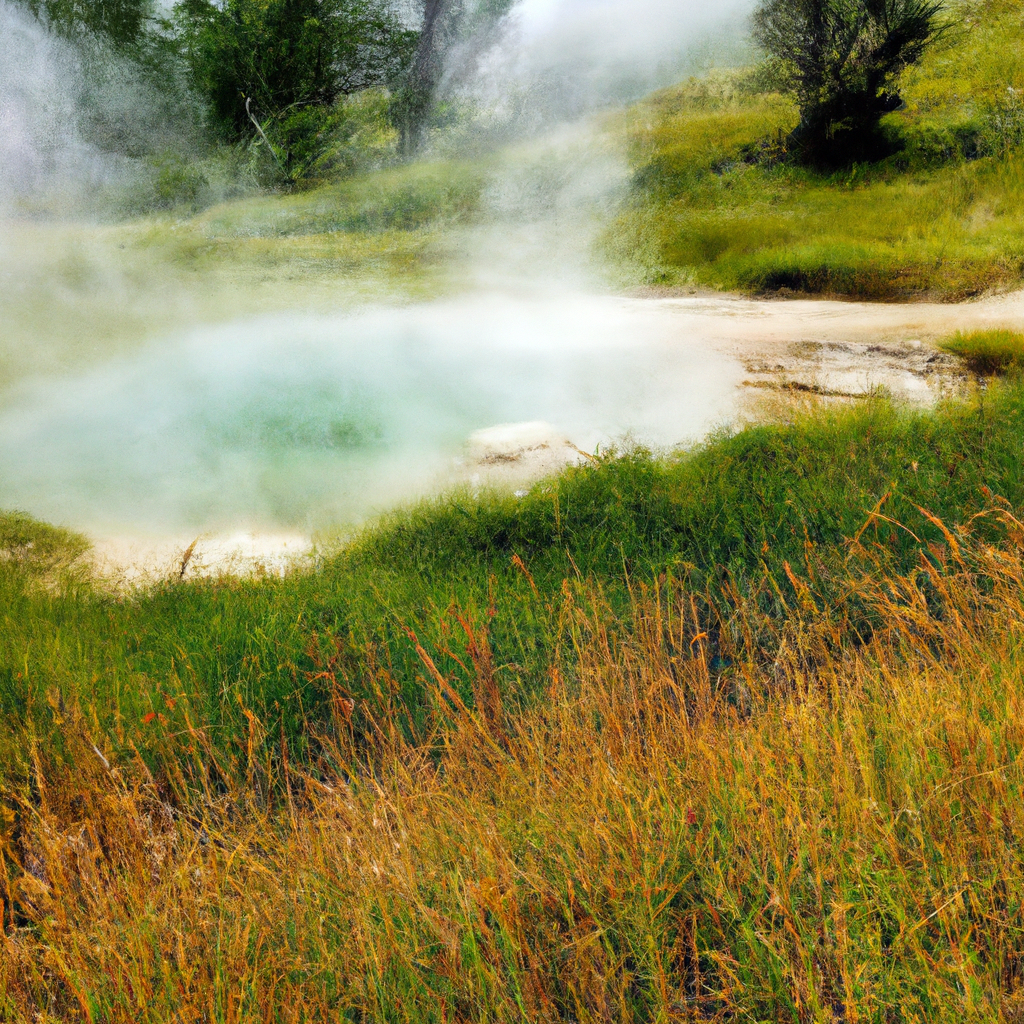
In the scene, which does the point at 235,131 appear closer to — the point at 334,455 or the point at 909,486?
the point at 334,455

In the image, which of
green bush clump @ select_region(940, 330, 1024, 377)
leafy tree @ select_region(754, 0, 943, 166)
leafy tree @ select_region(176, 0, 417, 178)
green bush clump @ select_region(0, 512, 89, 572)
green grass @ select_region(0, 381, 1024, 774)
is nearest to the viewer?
green grass @ select_region(0, 381, 1024, 774)

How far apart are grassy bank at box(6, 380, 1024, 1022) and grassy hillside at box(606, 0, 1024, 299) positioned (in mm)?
2461

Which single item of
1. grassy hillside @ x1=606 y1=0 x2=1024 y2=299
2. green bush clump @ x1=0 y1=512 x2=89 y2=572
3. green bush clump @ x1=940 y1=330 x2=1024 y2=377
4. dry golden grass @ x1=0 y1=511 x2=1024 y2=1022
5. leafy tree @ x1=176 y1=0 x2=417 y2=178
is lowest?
dry golden grass @ x1=0 y1=511 x2=1024 y2=1022

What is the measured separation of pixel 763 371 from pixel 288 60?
515 centimetres

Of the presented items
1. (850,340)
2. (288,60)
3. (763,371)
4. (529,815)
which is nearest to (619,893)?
(529,815)

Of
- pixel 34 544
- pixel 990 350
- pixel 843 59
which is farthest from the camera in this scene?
pixel 843 59

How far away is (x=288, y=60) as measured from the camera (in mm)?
6527

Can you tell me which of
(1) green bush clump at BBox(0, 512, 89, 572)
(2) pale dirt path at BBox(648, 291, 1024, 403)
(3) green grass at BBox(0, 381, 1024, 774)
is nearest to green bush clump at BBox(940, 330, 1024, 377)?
(2) pale dirt path at BBox(648, 291, 1024, 403)

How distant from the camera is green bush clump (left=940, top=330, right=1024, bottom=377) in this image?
4555 mm

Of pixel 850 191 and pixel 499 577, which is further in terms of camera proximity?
pixel 850 191

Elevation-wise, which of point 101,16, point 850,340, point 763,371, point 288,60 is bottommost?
point 763,371

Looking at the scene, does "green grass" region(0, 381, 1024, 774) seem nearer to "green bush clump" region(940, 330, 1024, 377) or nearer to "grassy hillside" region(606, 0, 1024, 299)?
"green bush clump" region(940, 330, 1024, 377)

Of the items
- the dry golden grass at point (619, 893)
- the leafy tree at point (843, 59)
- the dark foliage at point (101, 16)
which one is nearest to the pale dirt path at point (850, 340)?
the leafy tree at point (843, 59)

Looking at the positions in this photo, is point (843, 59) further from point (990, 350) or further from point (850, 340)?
point (990, 350)
